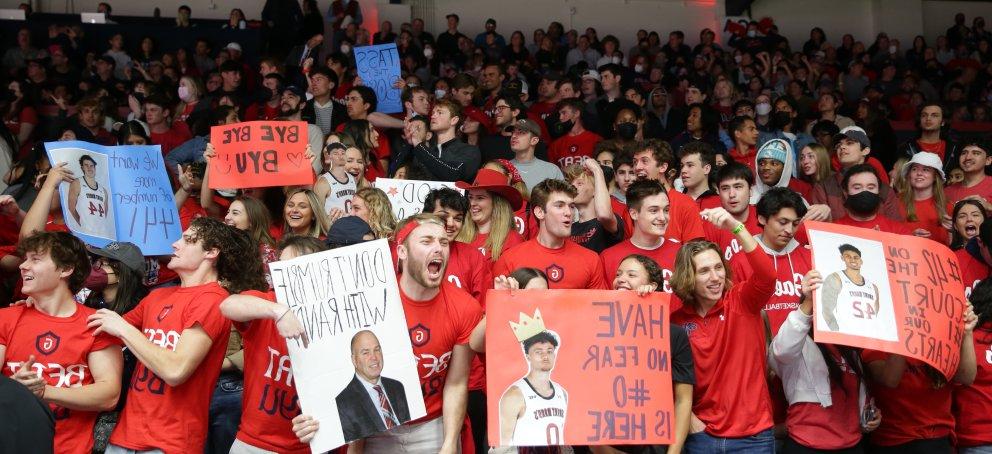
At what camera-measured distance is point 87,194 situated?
702cm

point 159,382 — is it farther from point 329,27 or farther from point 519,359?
point 329,27

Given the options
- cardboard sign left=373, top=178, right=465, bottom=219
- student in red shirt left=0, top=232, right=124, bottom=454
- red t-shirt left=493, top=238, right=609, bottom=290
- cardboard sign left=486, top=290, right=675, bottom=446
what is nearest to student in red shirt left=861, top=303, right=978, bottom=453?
cardboard sign left=486, top=290, right=675, bottom=446

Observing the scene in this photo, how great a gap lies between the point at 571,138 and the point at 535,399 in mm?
5669

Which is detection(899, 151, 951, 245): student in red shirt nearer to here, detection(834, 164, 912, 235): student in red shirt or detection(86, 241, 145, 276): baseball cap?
detection(834, 164, 912, 235): student in red shirt

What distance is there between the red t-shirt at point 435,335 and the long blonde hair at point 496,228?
168 cm

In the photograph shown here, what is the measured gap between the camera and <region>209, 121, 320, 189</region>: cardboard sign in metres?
7.40

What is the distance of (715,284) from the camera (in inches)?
208

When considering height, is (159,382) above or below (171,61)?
below

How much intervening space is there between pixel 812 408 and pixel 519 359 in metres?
1.70

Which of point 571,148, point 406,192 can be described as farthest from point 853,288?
point 571,148

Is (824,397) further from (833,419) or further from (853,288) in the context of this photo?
(853,288)

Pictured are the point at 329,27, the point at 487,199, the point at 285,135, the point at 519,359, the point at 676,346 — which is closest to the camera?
the point at 519,359

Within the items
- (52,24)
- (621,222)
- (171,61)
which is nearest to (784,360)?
(621,222)

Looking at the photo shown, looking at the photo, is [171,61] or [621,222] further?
[171,61]
